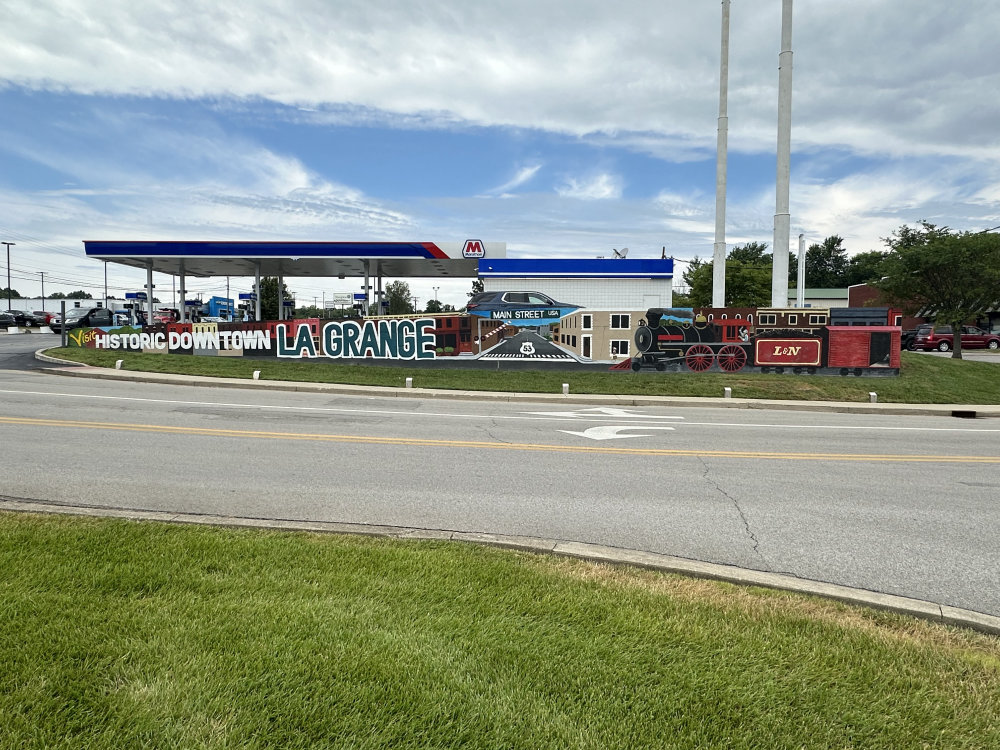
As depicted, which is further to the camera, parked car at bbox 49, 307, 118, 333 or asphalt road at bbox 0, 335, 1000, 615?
parked car at bbox 49, 307, 118, 333

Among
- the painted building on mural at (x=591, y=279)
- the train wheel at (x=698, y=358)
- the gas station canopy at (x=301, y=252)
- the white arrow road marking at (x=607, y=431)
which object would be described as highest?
the gas station canopy at (x=301, y=252)

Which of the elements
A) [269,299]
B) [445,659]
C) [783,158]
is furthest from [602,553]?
[269,299]

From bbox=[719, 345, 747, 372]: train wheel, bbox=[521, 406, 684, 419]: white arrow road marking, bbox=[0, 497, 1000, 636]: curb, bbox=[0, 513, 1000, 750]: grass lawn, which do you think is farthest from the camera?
bbox=[719, 345, 747, 372]: train wheel

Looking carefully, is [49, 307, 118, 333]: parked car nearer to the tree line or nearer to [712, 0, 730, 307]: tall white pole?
[712, 0, 730, 307]: tall white pole

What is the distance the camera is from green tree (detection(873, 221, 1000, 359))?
3031 centimetres

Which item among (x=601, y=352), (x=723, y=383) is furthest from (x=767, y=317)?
(x=601, y=352)

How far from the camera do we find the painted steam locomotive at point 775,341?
20062 millimetres

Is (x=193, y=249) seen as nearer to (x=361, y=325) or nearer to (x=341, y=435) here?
(x=361, y=325)

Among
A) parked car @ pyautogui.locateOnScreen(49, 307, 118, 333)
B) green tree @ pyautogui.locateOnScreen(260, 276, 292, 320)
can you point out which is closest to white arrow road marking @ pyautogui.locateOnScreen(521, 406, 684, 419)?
parked car @ pyautogui.locateOnScreen(49, 307, 118, 333)

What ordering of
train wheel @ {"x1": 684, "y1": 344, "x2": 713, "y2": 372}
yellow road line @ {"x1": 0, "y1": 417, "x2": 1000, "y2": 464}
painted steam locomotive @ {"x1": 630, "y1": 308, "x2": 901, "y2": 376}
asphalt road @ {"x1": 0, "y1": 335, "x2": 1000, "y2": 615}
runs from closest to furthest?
asphalt road @ {"x1": 0, "y1": 335, "x2": 1000, "y2": 615}
yellow road line @ {"x1": 0, "y1": 417, "x2": 1000, "y2": 464}
painted steam locomotive @ {"x1": 630, "y1": 308, "x2": 901, "y2": 376}
train wheel @ {"x1": 684, "y1": 344, "x2": 713, "y2": 372}

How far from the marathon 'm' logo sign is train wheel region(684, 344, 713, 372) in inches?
429

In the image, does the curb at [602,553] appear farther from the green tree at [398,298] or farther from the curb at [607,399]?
the green tree at [398,298]

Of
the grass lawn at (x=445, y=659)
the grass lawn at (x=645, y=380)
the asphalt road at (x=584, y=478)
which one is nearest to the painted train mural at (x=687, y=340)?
the grass lawn at (x=645, y=380)

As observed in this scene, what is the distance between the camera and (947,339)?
40.1 meters
